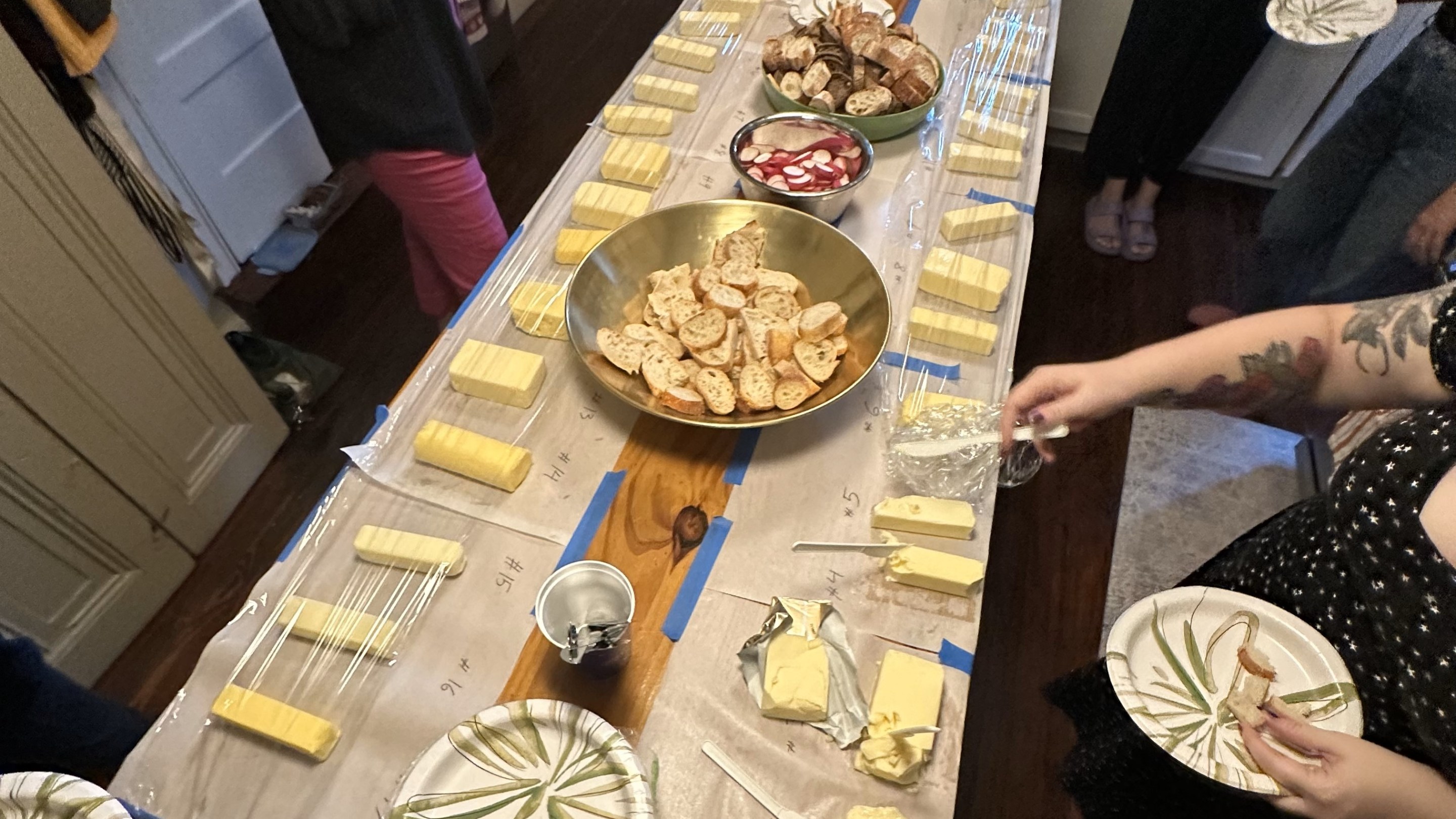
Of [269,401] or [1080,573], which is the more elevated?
[269,401]

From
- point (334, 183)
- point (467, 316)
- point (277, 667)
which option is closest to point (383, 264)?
point (334, 183)

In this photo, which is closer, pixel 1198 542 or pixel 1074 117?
pixel 1198 542

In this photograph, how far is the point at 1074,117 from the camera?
8.61ft

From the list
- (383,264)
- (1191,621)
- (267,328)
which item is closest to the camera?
(1191,621)

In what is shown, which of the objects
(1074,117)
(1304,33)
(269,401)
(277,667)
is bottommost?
(1074,117)

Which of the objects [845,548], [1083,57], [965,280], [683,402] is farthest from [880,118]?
[1083,57]

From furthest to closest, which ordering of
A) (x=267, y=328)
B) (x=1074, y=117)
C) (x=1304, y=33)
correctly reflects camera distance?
(x=1074, y=117) → (x=267, y=328) → (x=1304, y=33)

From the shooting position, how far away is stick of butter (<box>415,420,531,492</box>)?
0.91 m

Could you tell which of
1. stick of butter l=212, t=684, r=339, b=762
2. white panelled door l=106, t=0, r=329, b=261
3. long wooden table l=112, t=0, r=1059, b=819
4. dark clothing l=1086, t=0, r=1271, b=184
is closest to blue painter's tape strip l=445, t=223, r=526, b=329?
long wooden table l=112, t=0, r=1059, b=819

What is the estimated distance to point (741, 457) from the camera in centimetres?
97

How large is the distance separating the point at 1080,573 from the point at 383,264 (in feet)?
6.68

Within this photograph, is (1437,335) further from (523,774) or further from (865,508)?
(523,774)

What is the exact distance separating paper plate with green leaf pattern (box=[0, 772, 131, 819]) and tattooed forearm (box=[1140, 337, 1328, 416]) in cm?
108

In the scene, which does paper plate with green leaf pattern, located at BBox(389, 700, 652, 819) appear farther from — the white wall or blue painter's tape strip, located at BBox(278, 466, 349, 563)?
the white wall
